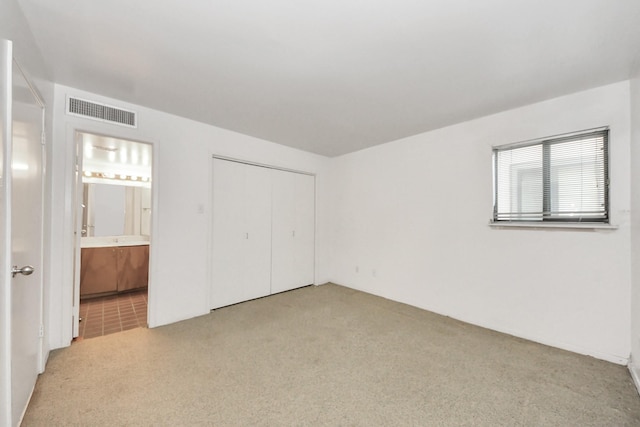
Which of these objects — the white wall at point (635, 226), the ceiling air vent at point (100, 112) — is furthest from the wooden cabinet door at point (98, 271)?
the white wall at point (635, 226)

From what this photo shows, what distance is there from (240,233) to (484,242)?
3174 millimetres

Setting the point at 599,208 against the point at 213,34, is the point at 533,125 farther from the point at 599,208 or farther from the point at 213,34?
the point at 213,34

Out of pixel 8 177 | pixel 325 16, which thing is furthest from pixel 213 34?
pixel 8 177

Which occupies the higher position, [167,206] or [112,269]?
[167,206]

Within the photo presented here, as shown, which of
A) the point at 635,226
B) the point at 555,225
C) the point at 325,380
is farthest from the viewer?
the point at 555,225

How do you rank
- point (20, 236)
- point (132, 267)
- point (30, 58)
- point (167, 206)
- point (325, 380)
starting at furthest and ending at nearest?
point (132, 267)
point (167, 206)
point (325, 380)
point (30, 58)
point (20, 236)

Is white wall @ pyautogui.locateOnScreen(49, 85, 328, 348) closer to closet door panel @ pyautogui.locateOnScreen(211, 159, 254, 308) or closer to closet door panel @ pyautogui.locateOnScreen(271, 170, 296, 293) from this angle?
closet door panel @ pyautogui.locateOnScreen(211, 159, 254, 308)

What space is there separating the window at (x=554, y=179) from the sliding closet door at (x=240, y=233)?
3130 millimetres

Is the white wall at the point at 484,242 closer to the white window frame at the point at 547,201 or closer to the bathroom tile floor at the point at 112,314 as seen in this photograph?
the white window frame at the point at 547,201

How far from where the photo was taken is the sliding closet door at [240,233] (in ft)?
11.6

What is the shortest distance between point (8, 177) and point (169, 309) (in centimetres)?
217

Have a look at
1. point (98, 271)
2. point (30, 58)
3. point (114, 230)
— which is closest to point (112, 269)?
point (98, 271)

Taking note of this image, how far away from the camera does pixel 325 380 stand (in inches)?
78.5

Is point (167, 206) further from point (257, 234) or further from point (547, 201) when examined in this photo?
point (547, 201)
